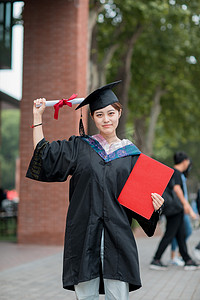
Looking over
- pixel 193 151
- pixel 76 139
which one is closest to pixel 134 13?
pixel 76 139

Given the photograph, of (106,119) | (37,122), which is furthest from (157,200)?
(37,122)

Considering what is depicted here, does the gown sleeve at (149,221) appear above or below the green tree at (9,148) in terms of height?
above

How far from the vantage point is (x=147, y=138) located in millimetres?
23234

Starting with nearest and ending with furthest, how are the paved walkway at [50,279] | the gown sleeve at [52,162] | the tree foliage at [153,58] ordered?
1. the gown sleeve at [52,162]
2. the paved walkway at [50,279]
3. the tree foliage at [153,58]

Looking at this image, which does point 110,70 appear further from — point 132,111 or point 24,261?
point 24,261

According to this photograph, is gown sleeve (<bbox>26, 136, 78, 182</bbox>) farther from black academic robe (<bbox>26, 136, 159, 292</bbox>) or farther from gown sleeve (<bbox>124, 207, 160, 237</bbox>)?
gown sleeve (<bbox>124, 207, 160, 237</bbox>)

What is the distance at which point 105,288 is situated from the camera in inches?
139

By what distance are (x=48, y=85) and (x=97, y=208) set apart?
8836 mm

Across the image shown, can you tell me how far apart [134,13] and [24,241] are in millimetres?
8404

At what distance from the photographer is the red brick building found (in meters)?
11.8

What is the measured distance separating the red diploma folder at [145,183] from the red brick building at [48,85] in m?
8.18

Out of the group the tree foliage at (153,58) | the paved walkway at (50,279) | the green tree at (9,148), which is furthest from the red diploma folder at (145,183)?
the green tree at (9,148)

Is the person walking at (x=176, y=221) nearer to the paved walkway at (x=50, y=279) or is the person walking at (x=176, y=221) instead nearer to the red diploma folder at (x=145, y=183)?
the paved walkway at (x=50, y=279)

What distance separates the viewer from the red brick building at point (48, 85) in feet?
38.6
